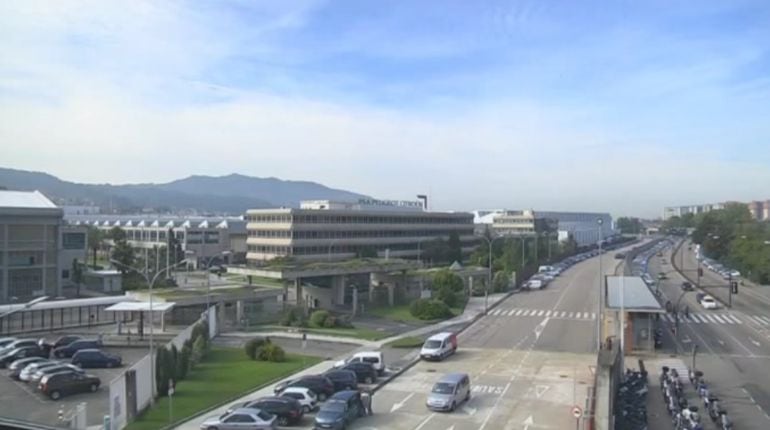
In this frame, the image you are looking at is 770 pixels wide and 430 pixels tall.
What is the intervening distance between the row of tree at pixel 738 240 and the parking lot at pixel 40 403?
55458 mm

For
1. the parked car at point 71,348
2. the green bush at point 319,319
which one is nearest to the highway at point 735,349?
the green bush at point 319,319

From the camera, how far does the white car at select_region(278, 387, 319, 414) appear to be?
2580cm

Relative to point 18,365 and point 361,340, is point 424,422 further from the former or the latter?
point 18,365

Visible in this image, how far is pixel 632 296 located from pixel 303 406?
2622 cm

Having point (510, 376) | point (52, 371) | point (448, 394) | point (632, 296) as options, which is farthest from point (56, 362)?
point (632, 296)

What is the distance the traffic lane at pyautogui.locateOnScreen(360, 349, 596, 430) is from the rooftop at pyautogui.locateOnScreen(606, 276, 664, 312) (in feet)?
14.8

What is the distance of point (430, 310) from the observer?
54.2 meters

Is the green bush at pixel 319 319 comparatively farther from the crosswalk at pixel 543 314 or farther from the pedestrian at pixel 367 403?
the pedestrian at pixel 367 403

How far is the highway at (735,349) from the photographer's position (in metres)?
28.0

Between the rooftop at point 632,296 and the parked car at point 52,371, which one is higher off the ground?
the rooftop at point 632,296

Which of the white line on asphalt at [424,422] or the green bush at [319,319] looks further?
the green bush at [319,319]

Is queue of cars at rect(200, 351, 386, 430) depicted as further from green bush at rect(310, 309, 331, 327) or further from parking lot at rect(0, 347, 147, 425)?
green bush at rect(310, 309, 331, 327)

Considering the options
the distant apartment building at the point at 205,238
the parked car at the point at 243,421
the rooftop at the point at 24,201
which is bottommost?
the parked car at the point at 243,421

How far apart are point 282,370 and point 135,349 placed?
1060cm
